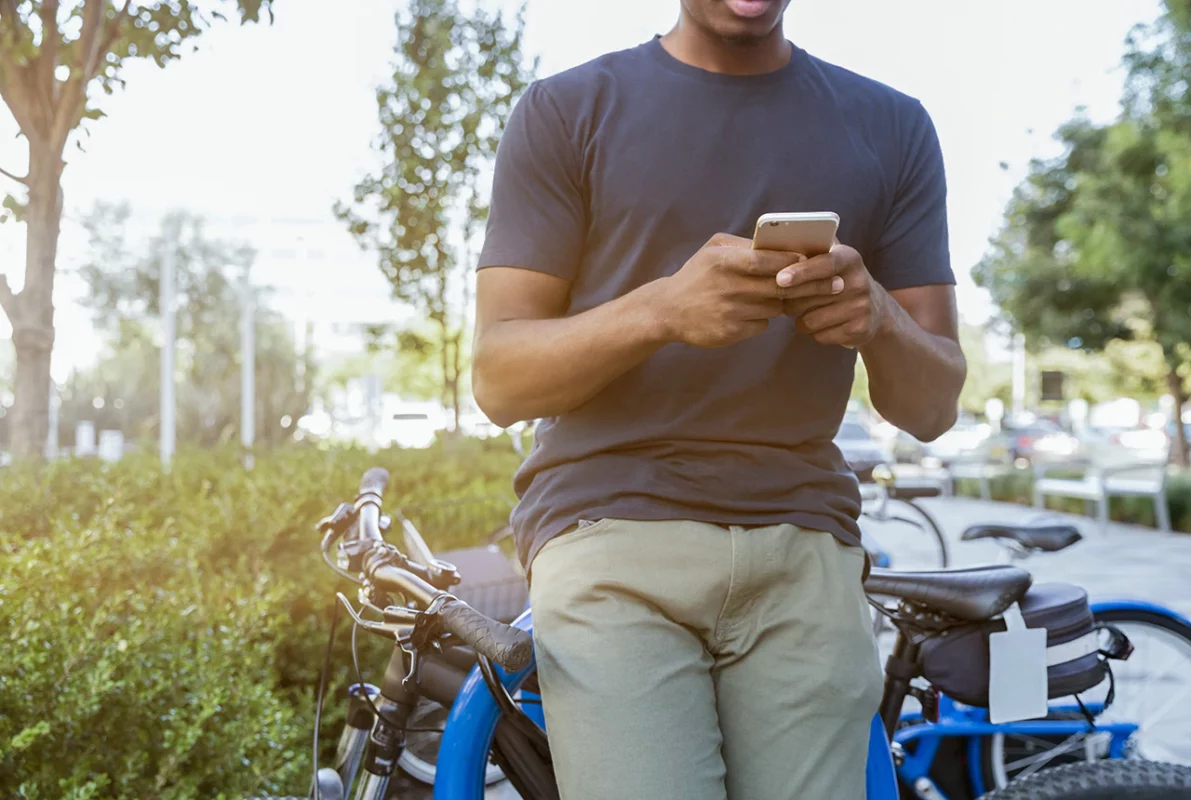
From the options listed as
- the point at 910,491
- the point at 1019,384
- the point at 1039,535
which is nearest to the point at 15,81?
the point at 910,491

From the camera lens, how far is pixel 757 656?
156 cm

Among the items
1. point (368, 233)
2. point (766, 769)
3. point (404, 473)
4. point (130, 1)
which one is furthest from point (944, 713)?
point (368, 233)

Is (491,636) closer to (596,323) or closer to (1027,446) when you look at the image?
(596,323)

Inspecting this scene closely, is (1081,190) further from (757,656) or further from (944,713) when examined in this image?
(757,656)

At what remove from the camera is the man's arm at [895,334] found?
137cm

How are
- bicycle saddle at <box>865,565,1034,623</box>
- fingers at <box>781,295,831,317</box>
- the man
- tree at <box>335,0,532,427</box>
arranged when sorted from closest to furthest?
fingers at <box>781,295,831,317</box> < the man < bicycle saddle at <box>865,565,1034,623</box> < tree at <box>335,0,532,427</box>

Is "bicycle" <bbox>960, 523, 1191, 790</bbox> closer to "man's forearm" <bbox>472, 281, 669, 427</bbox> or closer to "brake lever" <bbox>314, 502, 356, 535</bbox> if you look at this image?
"brake lever" <bbox>314, 502, 356, 535</bbox>

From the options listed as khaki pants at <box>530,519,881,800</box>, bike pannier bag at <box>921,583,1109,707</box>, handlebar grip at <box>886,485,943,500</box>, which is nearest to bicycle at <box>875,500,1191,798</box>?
bike pannier bag at <box>921,583,1109,707</box>

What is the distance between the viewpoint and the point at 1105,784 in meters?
2.01

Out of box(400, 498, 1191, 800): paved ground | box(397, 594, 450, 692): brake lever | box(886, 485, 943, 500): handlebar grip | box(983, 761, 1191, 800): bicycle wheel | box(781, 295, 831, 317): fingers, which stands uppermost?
box(781, 295, 831, 317): fingers

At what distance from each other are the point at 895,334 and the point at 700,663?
49 cm

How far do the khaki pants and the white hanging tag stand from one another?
3.15 feet

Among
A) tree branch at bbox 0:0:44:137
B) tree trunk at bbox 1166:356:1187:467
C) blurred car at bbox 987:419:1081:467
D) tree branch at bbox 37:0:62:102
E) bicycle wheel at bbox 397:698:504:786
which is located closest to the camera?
bicycle wheel at bbox 397:698:504:786

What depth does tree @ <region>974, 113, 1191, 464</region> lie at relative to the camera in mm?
15836
